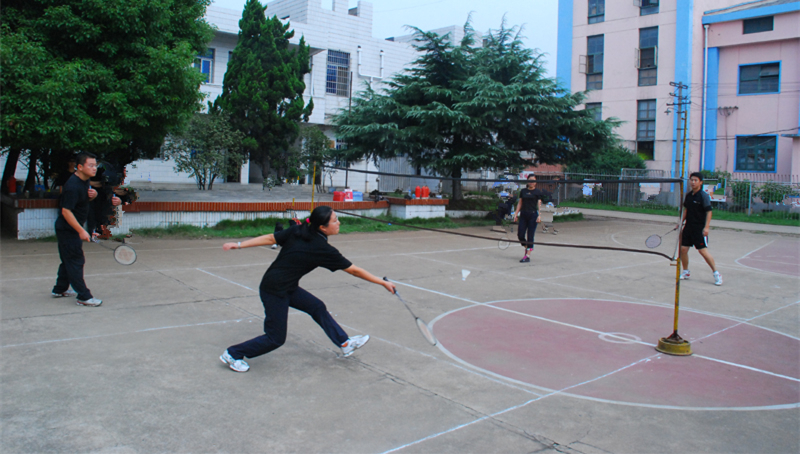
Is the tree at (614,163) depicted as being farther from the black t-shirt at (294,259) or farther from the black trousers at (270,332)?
the black trousers at (270,332)

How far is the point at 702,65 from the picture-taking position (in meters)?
36.8

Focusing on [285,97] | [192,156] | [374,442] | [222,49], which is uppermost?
[222,49]

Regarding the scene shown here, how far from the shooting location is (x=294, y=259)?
5309mm

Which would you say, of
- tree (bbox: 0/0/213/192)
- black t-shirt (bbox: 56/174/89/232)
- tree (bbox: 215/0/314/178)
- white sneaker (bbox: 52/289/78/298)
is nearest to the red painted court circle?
black t-shirt (bbox: 56/174/89/232)

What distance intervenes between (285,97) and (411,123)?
8299mm

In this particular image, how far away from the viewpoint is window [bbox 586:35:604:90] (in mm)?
40656

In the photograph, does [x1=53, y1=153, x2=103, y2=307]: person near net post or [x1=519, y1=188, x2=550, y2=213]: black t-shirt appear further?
[x1=519, y1=188, x2=550, y2=213]: black t-shirt

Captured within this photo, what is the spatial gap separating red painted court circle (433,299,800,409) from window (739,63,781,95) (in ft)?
109

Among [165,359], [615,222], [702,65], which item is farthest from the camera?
[702,65]

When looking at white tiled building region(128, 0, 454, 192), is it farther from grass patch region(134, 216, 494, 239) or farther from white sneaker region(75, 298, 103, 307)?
white sneaker region(75, 298, 103, 307)

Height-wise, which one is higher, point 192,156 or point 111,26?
point 111,26

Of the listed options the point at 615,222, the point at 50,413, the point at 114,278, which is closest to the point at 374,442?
the point at 50,413

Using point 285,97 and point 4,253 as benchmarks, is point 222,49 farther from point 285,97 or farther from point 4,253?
point 4,253

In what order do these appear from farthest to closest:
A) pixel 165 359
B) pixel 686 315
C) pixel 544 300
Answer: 1. pixel 544 300
2. pixel 686 315
3. pixel 165 359
